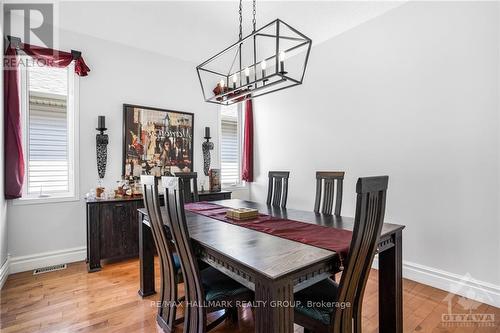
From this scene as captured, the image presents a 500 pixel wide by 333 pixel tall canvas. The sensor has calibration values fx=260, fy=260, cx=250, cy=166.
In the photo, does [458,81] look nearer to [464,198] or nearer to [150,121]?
[464,198]

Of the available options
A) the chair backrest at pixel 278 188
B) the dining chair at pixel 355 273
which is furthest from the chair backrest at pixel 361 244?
the chair backrest at pixel 278 188

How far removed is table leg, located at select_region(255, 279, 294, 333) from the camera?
3.47 ft

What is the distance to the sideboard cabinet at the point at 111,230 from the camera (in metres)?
2.93

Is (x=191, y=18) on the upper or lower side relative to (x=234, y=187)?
upper

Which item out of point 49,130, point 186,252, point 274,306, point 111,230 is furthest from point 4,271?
point 274,306

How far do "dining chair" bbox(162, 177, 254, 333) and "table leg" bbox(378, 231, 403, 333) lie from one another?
0.92 meters

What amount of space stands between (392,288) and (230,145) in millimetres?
3536

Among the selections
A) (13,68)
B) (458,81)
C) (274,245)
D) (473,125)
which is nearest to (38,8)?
(13,68)

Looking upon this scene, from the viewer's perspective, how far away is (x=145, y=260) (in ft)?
7.63

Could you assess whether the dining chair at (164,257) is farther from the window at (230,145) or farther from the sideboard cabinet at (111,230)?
the window at (230,145)

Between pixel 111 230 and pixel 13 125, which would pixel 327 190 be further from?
pixel 13 125

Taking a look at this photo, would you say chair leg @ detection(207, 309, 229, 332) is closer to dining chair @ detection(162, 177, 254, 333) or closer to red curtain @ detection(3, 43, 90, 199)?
dining chair @ detection(162, 177, 254, 333)

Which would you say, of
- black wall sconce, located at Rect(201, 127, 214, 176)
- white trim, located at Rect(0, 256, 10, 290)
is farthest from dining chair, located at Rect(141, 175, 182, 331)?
black wall sconce, located at Rect(201, 127, 214, 176)

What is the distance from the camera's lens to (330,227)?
1842mm
